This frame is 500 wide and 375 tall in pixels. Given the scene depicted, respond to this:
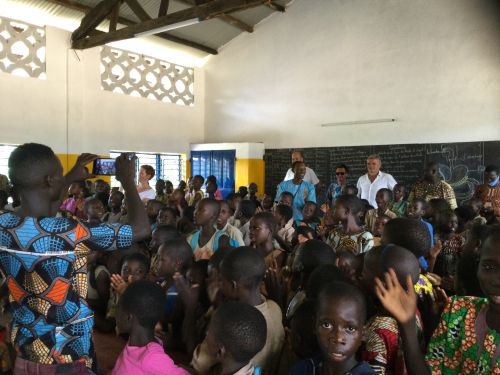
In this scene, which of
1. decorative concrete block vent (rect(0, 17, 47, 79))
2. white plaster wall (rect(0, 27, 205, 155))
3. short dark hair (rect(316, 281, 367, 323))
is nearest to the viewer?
short dark hair (rect(316, 281, 367, 323))

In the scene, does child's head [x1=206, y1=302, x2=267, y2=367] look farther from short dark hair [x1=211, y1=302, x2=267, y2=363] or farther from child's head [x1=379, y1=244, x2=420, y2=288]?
child's head [x1=379, y1=244, x2=420, y2=288]

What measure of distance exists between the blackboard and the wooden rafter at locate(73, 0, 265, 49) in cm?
352

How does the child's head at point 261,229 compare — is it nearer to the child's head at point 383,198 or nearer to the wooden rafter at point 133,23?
the child's head at point 383,198

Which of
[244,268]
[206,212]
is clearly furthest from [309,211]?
[244,268]

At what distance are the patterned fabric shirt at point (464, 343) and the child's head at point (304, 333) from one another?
438mm

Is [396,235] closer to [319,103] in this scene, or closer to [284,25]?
[319,103]

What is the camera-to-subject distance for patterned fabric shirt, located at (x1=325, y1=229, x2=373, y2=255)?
2.75 m

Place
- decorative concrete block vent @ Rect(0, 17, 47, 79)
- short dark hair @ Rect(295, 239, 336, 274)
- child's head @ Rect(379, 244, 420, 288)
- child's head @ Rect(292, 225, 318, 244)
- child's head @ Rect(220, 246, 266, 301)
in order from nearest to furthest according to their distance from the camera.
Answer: child's head @ Rect(379, 244, 420, 288)
child's head @ Rect(220, 246, 266, 301)
short dark hair @ Rect(295, 239, 336, 274)
child's head @ Rect(292, 225, 318, 244)
decorative concrete block vent @ Rect(0, 17, 47, 79)

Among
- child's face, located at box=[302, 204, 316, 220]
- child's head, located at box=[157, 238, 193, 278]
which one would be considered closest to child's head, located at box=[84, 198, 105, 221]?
child's head, located at box=[157, 238, 193, 278]

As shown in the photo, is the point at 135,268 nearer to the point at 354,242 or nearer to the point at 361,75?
the point at 354,242

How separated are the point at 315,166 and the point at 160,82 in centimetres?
418

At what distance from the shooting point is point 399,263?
1.53m

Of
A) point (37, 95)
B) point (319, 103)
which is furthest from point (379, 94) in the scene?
point (37, 95)

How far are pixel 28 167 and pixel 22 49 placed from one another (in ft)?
25.9
